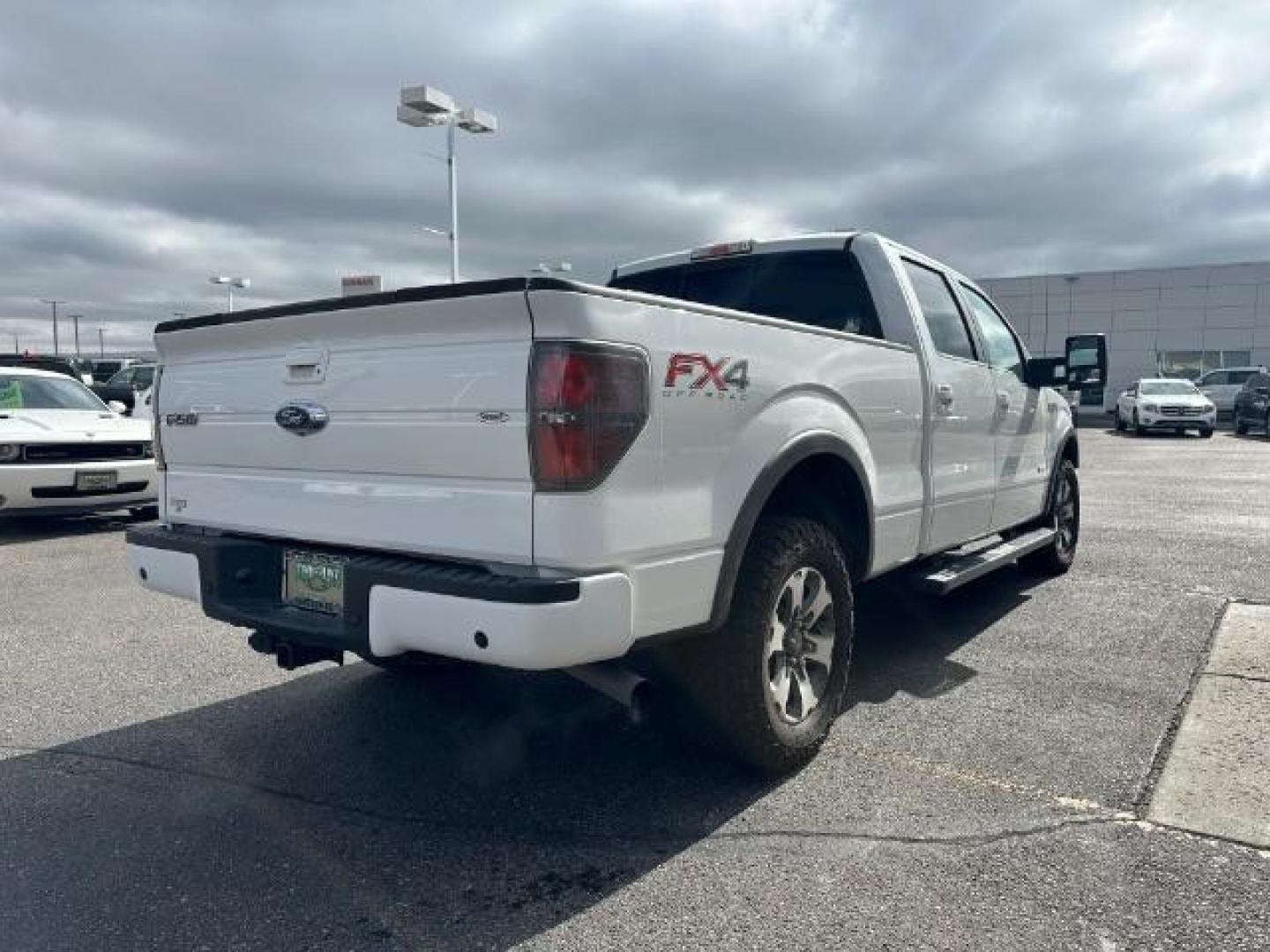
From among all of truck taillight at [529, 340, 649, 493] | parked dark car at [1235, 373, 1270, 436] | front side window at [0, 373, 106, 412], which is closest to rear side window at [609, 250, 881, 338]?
truck taillight at [529, 340, 649, 493]

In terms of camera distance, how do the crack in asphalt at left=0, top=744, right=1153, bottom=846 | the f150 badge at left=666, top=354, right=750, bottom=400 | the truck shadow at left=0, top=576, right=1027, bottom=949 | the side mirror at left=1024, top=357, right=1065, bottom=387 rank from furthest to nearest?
the side mirror at left=1024, top=357, right=1065, bottom=387 → the crack in asphalt at left=0, top=744, right=1153, bottom=846 → the f150 badge at left=666, top=354, right=750, bottom=400 → the truck shadow at left=0, top=576, right=1027, bottom=949

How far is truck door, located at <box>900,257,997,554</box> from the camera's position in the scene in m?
4.61

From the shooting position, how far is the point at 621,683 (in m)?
3.11

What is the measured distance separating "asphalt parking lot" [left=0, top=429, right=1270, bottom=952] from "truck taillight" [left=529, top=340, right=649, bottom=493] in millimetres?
1198

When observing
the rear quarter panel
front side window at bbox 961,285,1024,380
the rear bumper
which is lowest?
the rear bumper

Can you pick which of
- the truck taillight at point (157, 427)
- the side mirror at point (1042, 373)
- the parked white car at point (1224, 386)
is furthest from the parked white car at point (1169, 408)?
the truck taillight at point (157, 427)

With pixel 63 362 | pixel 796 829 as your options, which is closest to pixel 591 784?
pixel 796 829

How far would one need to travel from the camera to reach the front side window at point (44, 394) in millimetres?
9781

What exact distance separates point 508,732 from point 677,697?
988 mm

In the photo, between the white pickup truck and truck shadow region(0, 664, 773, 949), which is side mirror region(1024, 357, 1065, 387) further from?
truck shadow region(0, 664, 773, 949)

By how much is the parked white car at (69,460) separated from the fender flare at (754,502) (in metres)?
7.04

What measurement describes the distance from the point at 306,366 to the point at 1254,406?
26.5m

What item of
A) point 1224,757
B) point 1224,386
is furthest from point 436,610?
point 1224,386

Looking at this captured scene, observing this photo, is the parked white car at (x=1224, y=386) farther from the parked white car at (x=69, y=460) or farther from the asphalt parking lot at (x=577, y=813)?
the parked white car at (x=69, y=460)
